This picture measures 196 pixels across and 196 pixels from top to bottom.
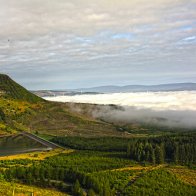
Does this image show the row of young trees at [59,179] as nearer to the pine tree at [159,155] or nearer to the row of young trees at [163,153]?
the row of young trees at [163,153]

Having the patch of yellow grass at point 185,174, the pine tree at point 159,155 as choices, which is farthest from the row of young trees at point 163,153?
the patch of yellow grass at point 185,174

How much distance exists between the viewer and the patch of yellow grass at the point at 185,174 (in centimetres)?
14275

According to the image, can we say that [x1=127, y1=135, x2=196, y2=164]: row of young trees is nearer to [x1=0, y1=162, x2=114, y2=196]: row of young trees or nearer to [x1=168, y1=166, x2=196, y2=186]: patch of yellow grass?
[x1=168, y1=166, x2=196, y2=186]: patch of yellow grass

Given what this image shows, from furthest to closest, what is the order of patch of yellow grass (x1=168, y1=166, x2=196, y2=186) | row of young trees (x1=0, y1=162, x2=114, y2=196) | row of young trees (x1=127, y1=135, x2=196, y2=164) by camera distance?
row of young trees (x1=127, y1=135, x2=196, y2=164) < patch of yellow grass (x1=168, y1=166, x2=196, y2=186) < row of young trees (x1=0, y1=162, x2=114, y2=196)

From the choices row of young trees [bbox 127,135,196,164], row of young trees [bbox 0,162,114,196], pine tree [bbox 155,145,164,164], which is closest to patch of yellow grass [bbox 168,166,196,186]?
pine tree [bbox 155,145,164,164]

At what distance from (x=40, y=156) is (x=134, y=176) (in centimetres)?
6471

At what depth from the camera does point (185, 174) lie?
15150cm

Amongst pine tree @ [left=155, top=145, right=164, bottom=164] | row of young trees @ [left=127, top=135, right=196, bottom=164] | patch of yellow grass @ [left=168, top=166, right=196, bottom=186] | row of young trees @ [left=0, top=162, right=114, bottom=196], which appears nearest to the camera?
row of young trees @ [left=0, top=162, right=114, bottom=196]

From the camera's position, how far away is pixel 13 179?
12150cm

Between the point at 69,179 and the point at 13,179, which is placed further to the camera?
the point at 69,179

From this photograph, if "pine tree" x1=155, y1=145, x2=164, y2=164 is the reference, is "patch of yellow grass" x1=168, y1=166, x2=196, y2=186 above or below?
below

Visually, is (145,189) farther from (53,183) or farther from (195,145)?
(195,145)

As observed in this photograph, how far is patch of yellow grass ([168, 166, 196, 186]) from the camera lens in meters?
143

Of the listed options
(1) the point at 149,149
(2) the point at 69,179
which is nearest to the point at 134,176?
(2) the point at 69,179
